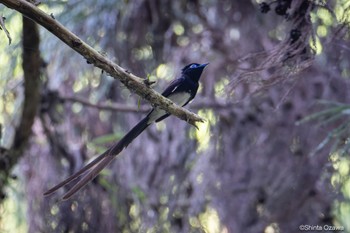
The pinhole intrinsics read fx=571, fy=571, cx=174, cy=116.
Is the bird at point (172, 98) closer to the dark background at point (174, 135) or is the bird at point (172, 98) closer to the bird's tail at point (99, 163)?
the bird's tail at point (99, 163)

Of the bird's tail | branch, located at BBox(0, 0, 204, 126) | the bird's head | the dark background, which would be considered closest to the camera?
branch, located at BBox(0, 0, 204, 126)

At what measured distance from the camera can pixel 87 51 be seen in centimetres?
247

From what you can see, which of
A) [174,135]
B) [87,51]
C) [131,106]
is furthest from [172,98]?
[87,51]

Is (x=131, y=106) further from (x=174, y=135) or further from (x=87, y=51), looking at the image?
(x=87, y=51)

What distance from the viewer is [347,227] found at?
13.9 feet

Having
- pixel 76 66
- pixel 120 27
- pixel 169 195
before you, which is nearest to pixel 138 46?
pixel 120 27

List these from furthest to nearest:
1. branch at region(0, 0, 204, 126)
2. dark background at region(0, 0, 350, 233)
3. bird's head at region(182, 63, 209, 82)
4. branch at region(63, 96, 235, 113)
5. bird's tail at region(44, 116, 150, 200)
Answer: branch at region(63, 96, 235, 113), dark background at region(0, 0, 350, 233), bird's head at region(182, 63, 209, 82), bird's tail at region(44, 116, 150, 200), branch at region(0, 0, 204, 126)

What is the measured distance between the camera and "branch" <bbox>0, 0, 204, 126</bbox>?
7.74ft

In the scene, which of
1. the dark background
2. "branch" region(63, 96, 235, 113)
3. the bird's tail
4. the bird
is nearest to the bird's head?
the bird

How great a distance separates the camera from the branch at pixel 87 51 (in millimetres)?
2359

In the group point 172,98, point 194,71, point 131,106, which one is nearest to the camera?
point 172,98

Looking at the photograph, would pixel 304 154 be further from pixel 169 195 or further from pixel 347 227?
pixel 169 195

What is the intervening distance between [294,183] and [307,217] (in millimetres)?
284

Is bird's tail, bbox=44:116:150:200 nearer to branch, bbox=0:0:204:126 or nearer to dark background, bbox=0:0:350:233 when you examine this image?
branch, bbox=0:0:204:126
